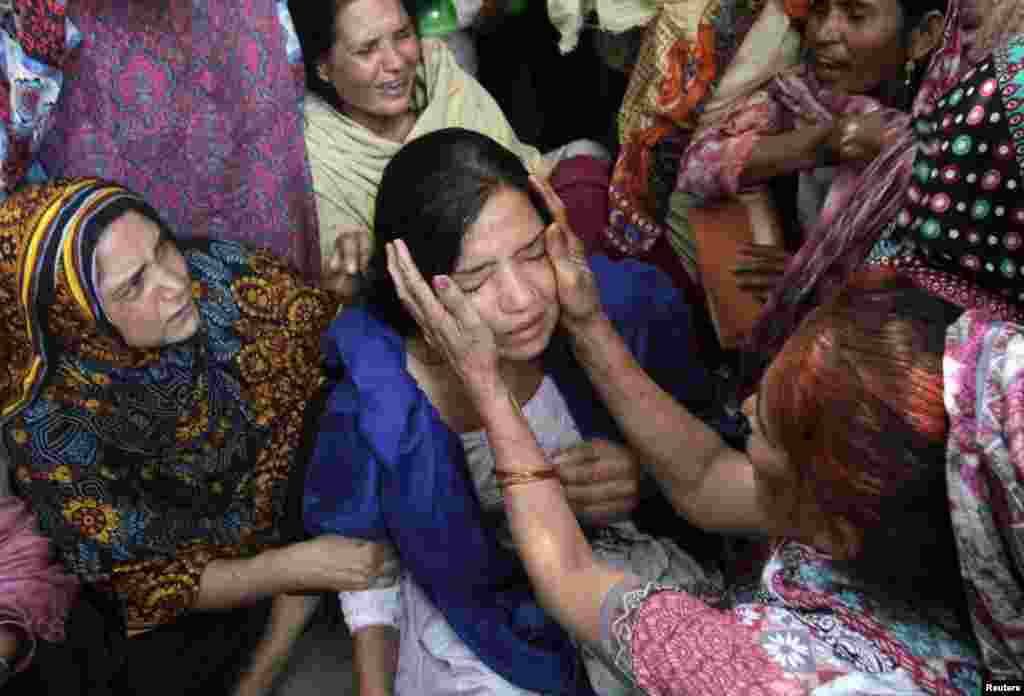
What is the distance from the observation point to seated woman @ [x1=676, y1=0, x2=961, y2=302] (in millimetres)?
1784

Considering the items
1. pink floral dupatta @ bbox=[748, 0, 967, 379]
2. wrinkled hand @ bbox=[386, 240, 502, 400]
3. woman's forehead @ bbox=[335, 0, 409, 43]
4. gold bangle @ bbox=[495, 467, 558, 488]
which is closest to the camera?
gold bangle @ bbox=[495, 467, 558, 488]

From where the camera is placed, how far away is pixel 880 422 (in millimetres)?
940

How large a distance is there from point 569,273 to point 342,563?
2.67 feet

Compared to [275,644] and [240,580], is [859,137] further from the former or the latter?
[275,644]

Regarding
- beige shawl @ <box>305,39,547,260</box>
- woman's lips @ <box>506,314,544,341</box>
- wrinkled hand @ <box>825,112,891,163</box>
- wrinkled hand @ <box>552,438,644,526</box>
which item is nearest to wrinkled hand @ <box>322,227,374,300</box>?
beige shawl @ <box>305,39,547,260</box>

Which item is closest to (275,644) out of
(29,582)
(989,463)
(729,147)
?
(29,582)

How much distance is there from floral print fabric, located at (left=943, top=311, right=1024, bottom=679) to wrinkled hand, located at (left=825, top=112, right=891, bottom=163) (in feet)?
3.01

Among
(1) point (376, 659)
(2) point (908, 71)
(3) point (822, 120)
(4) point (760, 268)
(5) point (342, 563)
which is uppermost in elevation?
(2) point (908, 71)

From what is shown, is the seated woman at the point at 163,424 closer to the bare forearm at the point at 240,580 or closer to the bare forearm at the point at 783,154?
the bare forearm at the point at 240,580

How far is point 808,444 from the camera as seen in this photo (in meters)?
1.04

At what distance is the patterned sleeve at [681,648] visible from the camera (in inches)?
38.9

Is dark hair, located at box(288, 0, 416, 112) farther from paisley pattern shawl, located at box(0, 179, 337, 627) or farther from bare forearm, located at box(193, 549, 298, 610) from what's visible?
bare forearm, located at box(193, 549, 298, 610)

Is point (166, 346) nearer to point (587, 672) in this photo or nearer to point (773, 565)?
Answer: point (587, 672)

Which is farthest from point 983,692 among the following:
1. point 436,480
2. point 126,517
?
point 126,517
